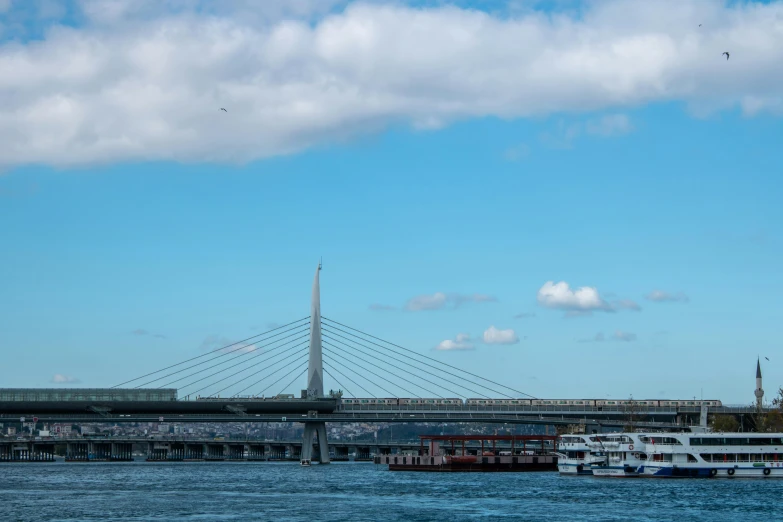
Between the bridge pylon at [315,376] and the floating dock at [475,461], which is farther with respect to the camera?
the bridge pylon at [315,376]

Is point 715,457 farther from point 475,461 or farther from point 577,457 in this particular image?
point 475,461

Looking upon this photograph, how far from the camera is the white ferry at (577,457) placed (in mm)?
130625

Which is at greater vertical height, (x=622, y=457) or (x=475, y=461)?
(x=622, y=457)

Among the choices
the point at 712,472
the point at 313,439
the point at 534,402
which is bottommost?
the point at 712,472

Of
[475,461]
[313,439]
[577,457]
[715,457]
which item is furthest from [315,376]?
[715,457]

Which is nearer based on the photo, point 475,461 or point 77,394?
point 475,461

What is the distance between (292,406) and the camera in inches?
6565

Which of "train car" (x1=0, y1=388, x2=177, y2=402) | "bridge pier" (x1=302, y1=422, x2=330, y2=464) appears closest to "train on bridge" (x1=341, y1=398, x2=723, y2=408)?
"bridge pier" (x1=302, y1=422, x2=330, y2=464)

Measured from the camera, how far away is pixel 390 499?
9006cm

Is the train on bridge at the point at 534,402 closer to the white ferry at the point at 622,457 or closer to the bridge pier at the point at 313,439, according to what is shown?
the bridge pier at the point at 313,439

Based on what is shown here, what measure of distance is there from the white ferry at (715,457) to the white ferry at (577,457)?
37.8ft

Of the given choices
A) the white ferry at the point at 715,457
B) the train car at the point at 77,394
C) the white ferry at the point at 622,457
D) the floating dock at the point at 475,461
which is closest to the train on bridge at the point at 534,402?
the floating dock at the point at 475,461

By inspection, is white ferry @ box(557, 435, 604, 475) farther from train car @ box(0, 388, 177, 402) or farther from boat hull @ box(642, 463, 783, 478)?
train car @ box(0, 388, 177, 402)

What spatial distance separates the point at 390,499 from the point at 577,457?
4985 centimetres
